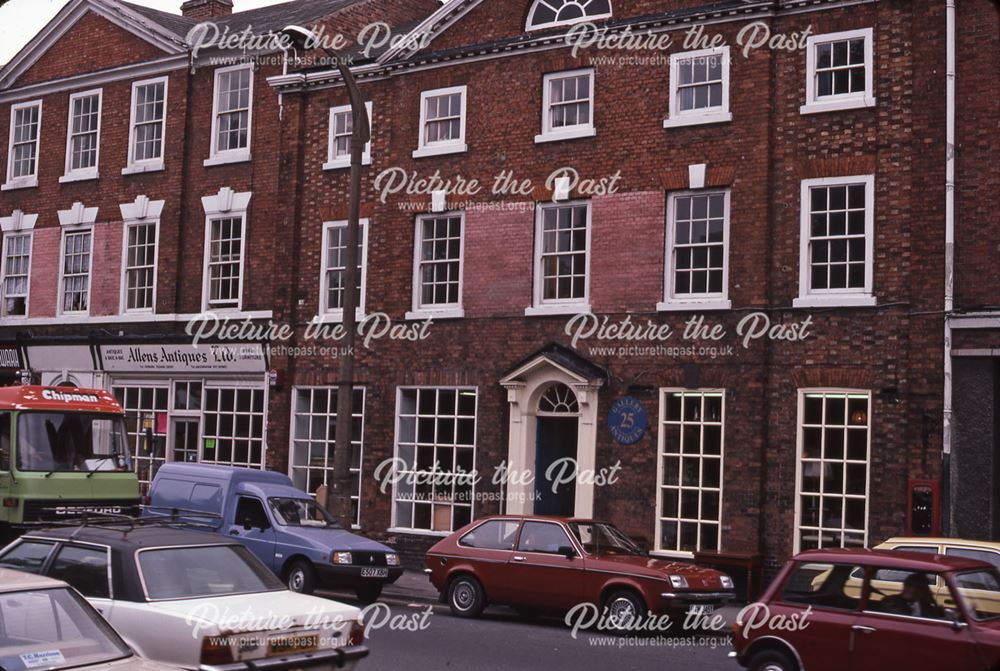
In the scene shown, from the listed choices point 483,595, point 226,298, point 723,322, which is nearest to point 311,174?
point 226,298

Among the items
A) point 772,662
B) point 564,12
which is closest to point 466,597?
point 772,662

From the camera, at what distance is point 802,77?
19.8 m

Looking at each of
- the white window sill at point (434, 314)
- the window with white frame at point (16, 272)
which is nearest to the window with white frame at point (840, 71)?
the white window sill at point (434, 314)

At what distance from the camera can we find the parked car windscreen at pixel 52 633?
24.4 feet

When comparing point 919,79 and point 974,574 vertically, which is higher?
point 919,79

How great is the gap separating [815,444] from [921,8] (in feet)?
22.6

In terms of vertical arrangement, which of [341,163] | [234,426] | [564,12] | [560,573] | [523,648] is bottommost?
[523,648]

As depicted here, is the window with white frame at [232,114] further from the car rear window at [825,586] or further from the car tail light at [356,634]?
the car rear window at [825,586]

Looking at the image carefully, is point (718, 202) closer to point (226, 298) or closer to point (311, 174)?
point (311, 174)

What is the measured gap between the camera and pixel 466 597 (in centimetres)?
1689

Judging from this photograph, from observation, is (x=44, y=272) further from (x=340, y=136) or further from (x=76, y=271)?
(x=340, y=136)

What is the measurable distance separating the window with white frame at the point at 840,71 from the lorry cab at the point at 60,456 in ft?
41.6

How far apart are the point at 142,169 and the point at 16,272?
5134 mm

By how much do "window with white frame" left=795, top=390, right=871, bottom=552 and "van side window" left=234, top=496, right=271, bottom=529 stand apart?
8.12m
